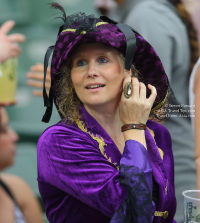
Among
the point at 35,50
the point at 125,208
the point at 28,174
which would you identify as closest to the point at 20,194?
the point at 125,208

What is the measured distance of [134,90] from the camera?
1714mm

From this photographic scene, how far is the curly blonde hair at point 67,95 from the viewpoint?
181 cm

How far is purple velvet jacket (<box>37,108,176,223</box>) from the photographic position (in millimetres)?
1572

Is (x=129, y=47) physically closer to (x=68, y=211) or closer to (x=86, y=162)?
(x=86, y=162)

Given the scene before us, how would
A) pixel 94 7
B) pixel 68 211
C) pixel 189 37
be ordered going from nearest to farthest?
pixel 68 211 < pixel 189 37 < pixel 94 7

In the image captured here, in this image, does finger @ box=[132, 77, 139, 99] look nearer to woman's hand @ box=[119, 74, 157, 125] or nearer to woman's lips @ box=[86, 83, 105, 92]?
woman's hand @ box=[119, 74, 157, 125]

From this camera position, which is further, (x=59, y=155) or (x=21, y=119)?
(x=21, y=119)

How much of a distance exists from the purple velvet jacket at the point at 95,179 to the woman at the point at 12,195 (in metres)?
0.50

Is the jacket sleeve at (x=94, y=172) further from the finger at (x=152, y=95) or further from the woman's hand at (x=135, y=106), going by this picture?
the finger at (x=152, y=95)

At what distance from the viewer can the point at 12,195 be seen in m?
2.27

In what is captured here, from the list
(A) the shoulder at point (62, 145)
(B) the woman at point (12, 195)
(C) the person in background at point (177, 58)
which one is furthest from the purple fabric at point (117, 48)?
(B) the woman at point (12, 195)

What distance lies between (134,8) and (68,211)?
1277 millimetres

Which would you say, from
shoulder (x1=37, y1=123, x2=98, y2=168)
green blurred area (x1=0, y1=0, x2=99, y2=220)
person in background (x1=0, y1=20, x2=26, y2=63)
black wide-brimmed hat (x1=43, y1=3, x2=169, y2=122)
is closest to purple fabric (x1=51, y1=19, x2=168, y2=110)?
black wide-brimmed hat (x1=43, y1=3, x2=169, y2=122)

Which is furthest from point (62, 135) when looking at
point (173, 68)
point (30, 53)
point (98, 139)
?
point (30, 53)
